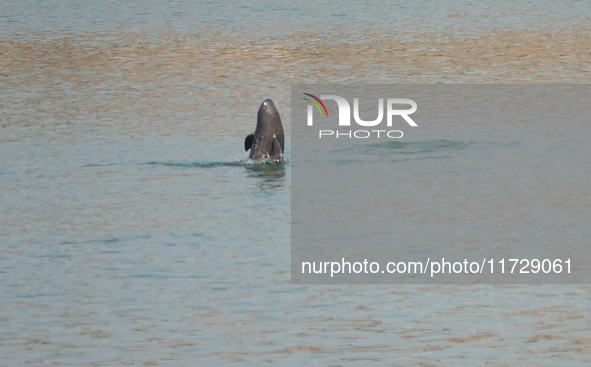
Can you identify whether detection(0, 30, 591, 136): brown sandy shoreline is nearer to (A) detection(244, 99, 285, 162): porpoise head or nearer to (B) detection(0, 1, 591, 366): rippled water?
A: (B) detection(0, 1, 591, 366): rippled water

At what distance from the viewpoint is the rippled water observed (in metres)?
13.0

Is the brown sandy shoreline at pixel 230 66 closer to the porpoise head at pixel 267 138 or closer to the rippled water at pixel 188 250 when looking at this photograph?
the rippled water at pixel 188 250

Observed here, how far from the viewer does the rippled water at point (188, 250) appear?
13.0 meters

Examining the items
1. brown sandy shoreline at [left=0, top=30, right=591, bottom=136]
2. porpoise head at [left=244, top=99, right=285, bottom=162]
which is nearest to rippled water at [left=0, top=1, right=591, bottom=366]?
brown sandy shoreline at [left=0, top=30, right=591, bottom=136]

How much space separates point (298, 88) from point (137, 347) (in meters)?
21.7

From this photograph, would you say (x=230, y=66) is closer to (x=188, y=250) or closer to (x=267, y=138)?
(x=267, y=138)

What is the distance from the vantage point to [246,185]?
21.5 m

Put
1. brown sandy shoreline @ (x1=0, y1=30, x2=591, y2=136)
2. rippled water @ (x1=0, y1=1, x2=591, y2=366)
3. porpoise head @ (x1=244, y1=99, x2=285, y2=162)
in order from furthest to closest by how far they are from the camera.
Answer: brown sandy shoreline @ (x1=0, y1=30, x2=591, y2=136), porpoise head @ (x1=244, y1=99, x2=285, y2=162), rippled water @ (x1=0, y1=1, x2=591, y2=366)

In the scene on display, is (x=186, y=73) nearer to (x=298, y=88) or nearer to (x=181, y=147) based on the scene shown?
(x=298, y=88)

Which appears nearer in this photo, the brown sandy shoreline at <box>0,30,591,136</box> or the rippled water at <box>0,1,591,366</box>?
the rippled water at <box>0,1,591,366</box>

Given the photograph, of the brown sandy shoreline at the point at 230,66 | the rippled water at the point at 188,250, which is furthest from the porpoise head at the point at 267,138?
the brown sandy shoreline at the point at 230,66

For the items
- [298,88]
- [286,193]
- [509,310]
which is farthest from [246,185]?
[298,88]

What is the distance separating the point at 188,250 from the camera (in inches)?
677

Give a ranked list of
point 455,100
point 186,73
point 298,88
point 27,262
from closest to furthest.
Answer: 1. point 27,262
2. point 455,100
3. point 298,88
4. point 186,73
